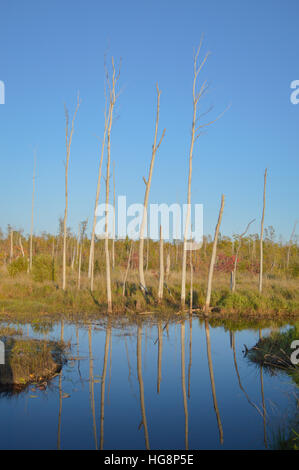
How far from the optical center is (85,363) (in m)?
9.02

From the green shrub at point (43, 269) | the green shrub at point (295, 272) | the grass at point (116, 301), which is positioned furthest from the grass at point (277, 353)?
the green shrub at point (295, 272)

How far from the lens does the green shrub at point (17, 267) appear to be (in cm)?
2178

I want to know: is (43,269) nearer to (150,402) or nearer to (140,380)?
(140,380)

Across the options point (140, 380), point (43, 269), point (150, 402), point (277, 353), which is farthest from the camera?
point (43, 269)

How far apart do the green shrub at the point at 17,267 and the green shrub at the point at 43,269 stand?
118 cm

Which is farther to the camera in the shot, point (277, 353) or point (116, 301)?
point (116, 301)

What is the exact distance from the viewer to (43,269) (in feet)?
68.2

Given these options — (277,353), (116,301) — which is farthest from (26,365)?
(116,301)

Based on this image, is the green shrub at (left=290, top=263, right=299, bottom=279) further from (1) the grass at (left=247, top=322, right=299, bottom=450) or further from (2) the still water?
(1) the grass at (left=247, top=322, right=299, bottom=450)

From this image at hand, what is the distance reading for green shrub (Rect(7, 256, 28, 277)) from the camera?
71.5ft

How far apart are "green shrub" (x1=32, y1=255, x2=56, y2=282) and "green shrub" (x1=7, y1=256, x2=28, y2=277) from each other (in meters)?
1.18

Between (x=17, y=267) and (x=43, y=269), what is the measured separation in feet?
7.56

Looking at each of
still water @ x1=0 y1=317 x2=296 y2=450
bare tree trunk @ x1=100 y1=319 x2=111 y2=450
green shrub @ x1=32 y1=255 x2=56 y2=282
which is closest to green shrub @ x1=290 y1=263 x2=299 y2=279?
green shrub @ x1=32 y1=255 x2=56 y2=282
